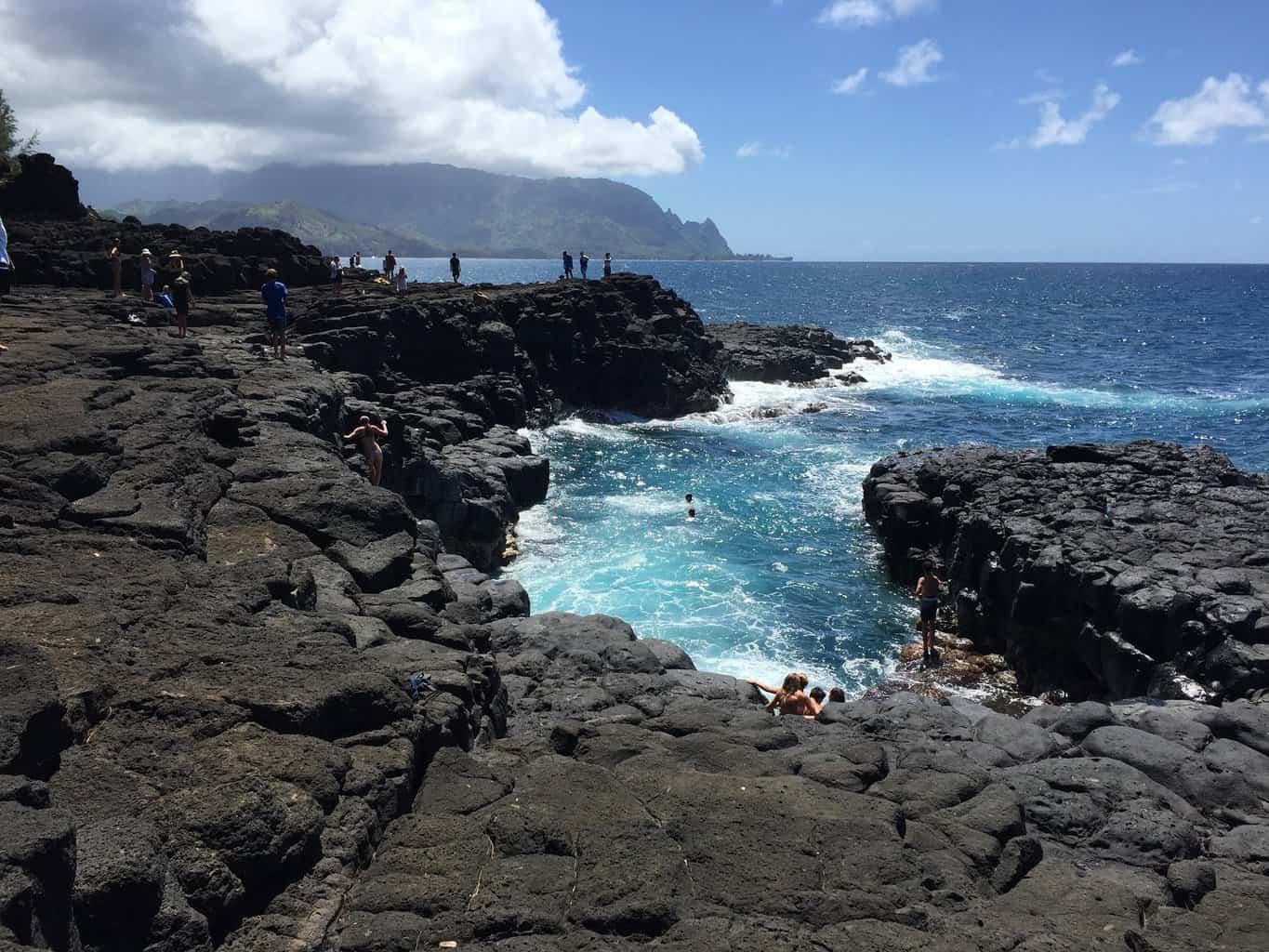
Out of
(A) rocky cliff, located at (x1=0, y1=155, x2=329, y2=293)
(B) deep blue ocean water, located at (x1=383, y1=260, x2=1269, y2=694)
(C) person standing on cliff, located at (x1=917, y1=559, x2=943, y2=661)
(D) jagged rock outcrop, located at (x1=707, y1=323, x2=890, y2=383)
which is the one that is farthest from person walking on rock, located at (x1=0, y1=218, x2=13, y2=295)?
(D) jagged rock outcrop, located at (x1=707, y1=323, x2=890, y2=383)

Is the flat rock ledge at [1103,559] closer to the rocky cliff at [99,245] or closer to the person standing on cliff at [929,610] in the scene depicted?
the person standing on cliff at [929,610]

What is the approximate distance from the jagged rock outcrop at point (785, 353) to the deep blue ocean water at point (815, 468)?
6.12 feet

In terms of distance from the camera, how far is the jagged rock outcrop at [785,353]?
67.0 m

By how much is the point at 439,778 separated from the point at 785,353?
63.5 m

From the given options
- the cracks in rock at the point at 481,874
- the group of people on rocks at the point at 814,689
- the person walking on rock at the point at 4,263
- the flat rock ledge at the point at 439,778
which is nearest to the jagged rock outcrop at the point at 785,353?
the group of people on rocks at the point at 814,689

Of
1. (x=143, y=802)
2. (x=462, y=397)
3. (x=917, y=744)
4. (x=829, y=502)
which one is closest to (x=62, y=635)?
(x=143, y=802)

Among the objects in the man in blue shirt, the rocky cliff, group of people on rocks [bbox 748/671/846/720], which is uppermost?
the rocky cliff

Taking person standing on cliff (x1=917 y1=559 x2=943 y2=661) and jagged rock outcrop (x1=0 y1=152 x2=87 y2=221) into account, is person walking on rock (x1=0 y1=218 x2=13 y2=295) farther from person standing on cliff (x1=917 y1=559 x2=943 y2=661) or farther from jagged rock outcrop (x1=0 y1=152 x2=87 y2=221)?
jagged rock outcrop (x1=0 y1=152 x2=87 y2=221)

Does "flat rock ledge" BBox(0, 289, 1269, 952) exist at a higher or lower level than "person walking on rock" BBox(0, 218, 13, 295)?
lower

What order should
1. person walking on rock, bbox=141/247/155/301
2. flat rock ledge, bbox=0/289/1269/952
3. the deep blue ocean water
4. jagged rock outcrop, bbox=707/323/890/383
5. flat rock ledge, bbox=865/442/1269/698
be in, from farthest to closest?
jagged rock outcrop, bbox=707/323/890/383
person walking on rock, bbox=141/247/155/301
the deep blue ocean water
flat rock ledge, bbox=865/442/1269/698
flat rock ledge, bbox=0/289/1269/952

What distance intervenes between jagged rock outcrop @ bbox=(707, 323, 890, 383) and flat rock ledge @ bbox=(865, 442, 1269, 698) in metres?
34.8

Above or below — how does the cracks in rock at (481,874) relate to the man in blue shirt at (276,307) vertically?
below

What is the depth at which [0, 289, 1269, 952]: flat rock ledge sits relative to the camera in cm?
644

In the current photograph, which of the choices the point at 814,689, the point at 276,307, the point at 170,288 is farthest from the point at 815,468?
the point at 170,288
